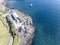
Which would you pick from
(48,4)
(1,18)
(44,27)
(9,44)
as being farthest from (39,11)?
(9,44)

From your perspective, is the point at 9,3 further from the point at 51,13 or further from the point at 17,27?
the point at 17,27

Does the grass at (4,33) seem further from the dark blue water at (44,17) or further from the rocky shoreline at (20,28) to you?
the dark blue water at (44,17)

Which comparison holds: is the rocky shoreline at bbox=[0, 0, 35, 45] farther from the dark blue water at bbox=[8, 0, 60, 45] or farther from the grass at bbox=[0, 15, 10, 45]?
the dark blue water at bbox=[8, 0, 60, 45]

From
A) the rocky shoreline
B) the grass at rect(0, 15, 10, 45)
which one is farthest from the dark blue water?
the grass at rect(0, 15, 10, 45)

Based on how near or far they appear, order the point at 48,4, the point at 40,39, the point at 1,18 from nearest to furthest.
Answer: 1. the point at 40,39
2. the point at 1,18
3. the point at 48,4

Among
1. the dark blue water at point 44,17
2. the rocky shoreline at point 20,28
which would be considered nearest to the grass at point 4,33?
the rocky shoreline at point 20,28

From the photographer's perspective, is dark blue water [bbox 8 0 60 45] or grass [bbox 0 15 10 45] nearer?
grass [bbox 0 15 10 45]
